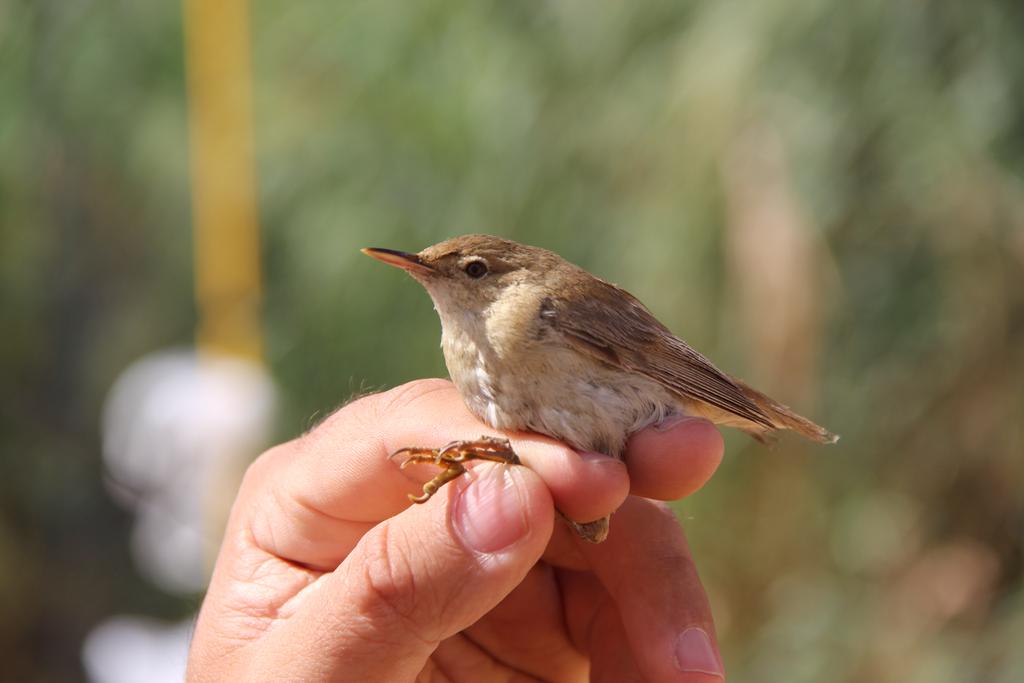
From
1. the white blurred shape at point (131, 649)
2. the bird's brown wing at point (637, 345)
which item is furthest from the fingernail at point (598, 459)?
the white blurred shape at point (131, 649)

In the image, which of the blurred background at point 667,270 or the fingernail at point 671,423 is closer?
the fingernail at point 671,423

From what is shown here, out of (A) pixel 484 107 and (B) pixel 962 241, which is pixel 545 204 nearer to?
(A) pixel 484 107

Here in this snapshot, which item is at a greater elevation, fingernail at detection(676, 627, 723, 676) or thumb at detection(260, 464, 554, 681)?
thumb at detection(260, 464, 554, 681)

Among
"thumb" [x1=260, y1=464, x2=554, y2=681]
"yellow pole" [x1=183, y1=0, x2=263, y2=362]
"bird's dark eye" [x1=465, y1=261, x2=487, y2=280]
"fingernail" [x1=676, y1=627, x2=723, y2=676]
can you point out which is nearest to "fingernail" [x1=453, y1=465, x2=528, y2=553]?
"thumb" [x1=260, y1=464, x2=554, y2=681]

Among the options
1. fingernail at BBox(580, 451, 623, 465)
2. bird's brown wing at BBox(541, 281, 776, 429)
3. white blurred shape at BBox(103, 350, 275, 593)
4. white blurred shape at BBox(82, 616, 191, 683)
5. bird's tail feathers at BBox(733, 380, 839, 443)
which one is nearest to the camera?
fingernail at BBox(580, 451, 623, 465)

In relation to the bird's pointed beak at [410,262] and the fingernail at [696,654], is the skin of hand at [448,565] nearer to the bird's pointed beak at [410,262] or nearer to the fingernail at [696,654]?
the fingernail at [696,654]

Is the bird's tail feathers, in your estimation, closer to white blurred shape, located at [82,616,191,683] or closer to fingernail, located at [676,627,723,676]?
fingernail, located at [676,627,723,676]

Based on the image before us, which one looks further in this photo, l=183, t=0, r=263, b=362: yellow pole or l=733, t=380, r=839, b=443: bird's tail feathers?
l=183, t=0, r=263, b=362: yellow pole
